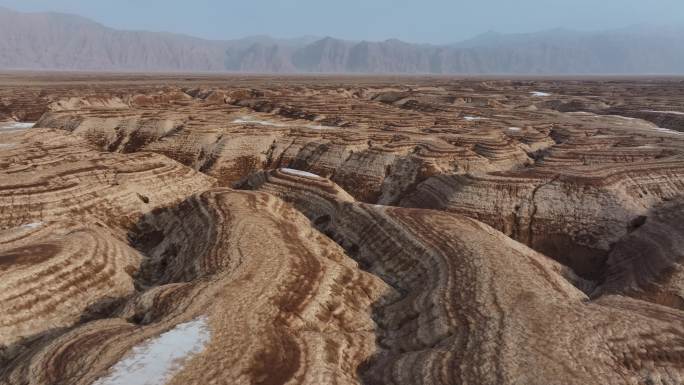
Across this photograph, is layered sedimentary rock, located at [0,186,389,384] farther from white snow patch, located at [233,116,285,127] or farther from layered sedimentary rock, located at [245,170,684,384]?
white snow patch, located at [233,116,285,127]

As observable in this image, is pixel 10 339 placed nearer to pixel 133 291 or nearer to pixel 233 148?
pixel 133 291

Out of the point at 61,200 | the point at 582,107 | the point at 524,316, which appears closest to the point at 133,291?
the point at 61,200

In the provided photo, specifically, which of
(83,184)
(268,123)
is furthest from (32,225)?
(268,123)

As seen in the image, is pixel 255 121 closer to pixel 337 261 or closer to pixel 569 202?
pixel 337 261

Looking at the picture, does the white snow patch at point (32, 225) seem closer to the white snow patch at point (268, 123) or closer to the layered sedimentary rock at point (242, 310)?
the layered sedimentary rock at point (242, 310)

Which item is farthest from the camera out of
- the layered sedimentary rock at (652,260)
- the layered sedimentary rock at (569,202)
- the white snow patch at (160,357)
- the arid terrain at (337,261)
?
the layered sedimentary rock at (569,202)

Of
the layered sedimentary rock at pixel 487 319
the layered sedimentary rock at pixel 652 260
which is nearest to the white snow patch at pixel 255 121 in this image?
the layered sedimentary rock at pixel 487 319

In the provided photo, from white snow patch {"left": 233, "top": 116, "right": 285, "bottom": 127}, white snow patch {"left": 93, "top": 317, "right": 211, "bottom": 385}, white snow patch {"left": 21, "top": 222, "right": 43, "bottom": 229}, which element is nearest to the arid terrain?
white snow patch {"left": 93, "top": 317, "right": 211, "bottom": 385}
